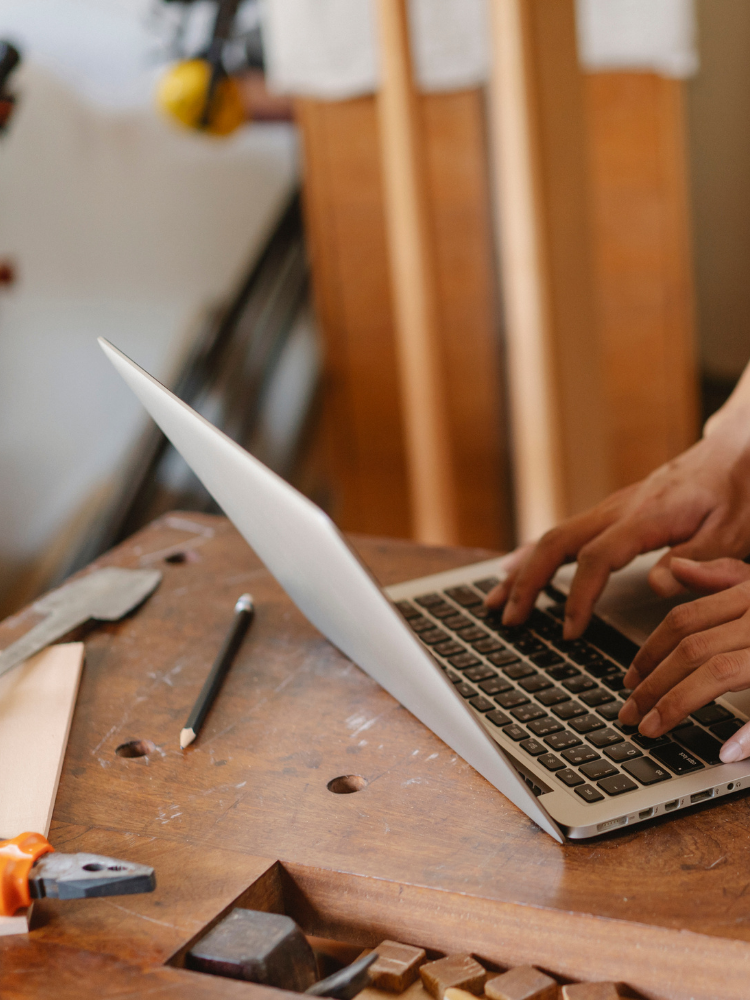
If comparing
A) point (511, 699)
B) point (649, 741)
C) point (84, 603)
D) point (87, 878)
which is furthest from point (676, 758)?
point (84, 603)

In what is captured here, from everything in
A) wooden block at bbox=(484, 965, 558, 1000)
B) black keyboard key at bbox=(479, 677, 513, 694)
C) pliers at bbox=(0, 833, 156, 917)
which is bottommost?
wooden block at bbox=(484, 965, 558, 1000)

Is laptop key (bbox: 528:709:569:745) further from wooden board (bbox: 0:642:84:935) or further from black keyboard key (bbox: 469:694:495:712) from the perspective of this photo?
wooden board (bbox: 0:642:84:935)

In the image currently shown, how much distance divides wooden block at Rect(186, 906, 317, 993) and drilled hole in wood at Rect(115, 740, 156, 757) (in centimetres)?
21

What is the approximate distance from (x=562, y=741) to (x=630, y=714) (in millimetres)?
49

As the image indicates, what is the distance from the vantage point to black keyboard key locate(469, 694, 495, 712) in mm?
680

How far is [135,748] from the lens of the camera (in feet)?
2.39

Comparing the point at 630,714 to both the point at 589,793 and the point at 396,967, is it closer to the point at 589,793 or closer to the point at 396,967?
the point at 589,793

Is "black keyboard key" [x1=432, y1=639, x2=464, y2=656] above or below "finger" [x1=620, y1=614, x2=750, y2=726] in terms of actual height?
below

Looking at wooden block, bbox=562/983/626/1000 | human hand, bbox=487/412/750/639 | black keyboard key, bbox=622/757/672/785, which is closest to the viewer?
wooden block, bbox=562/983/626/1000

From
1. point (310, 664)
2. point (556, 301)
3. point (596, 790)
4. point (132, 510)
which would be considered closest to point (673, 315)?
point (556, 301)

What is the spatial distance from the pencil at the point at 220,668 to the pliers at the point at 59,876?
0.62 ft

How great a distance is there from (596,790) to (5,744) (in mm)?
422

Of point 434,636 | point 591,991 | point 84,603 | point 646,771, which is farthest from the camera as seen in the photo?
point 84,603

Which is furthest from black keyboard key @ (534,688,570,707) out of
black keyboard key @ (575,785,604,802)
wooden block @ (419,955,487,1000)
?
wooden block @ (419,955,487,1000)
